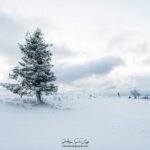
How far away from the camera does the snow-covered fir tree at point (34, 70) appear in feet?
108

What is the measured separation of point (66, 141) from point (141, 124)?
43.4ft

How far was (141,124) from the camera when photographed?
29.4 m

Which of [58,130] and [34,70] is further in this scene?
[34,70]

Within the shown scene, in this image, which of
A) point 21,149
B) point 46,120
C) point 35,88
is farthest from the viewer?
point 35,88

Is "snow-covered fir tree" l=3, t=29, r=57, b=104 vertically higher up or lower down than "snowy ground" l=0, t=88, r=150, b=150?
higher up

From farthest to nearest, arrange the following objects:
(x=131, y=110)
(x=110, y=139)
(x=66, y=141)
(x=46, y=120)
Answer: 1. (x=131, y=110)
2. (x=46, y=120)
3. (x=110, y=139)
4. (x=66, y=141)

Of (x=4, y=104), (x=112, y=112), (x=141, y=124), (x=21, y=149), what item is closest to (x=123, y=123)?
(x=141, y=124)

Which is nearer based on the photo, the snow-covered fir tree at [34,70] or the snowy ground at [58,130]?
the snowy ground at [58,130]

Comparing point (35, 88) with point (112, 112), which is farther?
point (112, 112)

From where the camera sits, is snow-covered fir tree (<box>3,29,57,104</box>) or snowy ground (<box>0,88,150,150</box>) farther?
snow-covered fir tree (<box>3,29,57,104</box>)

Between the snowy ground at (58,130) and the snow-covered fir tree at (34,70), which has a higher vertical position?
the snow-covered fir tree at (34,70)

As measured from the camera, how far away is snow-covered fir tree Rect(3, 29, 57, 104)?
3306cm

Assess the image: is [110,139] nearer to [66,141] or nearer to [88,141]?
[88,141]

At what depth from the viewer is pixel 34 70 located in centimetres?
3369
